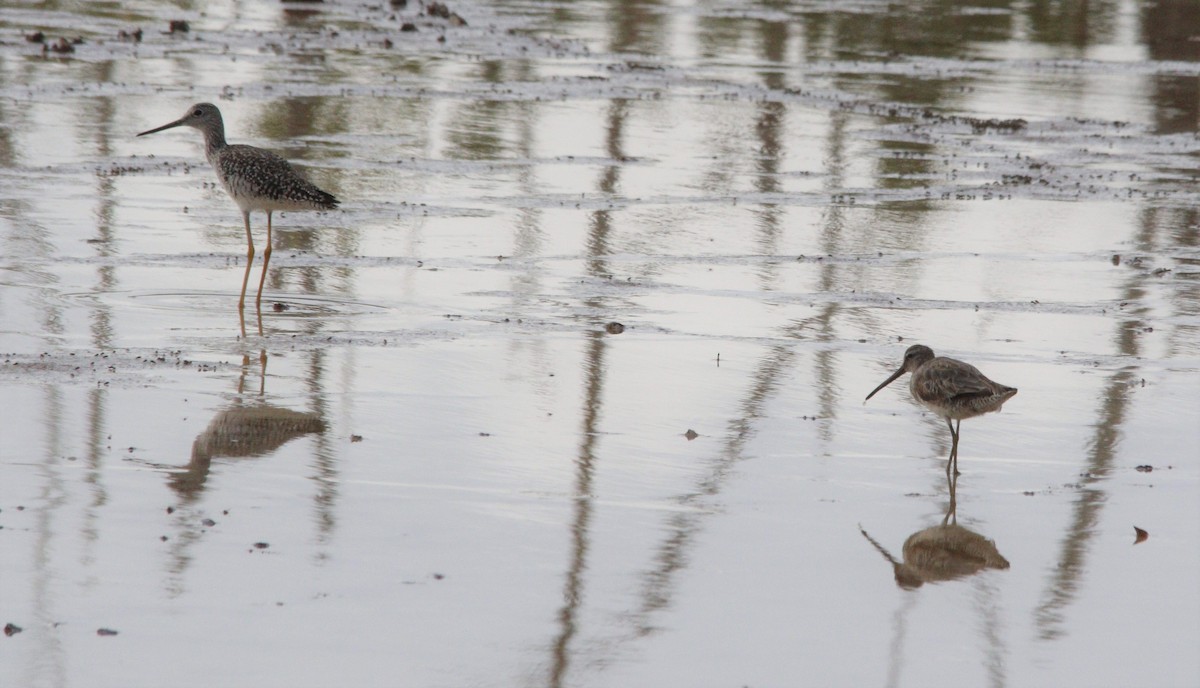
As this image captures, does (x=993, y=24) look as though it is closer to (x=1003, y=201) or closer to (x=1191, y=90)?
(x=1191, y=90)

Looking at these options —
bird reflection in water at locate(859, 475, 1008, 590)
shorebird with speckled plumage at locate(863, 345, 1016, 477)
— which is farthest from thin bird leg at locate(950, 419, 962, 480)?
bird reflection in water at locate(859, 475, 1008, 590)

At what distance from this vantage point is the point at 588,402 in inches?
335

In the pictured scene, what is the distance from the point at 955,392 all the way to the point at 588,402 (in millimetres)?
1874

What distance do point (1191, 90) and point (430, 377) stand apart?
17707mm

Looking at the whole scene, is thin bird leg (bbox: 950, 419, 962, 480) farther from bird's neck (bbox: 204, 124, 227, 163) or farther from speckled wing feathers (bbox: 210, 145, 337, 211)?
bird's neck (bbox: 204, 124, 227, 163)

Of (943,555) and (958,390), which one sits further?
(958,390)

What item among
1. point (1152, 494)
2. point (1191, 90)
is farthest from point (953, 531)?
point (1191, 90)

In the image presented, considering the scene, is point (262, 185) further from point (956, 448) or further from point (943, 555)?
point (943, 555)

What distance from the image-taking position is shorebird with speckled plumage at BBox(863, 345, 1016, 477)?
755cm

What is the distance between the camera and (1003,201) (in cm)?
1501

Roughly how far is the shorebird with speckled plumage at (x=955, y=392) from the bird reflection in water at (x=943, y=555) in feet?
2.39

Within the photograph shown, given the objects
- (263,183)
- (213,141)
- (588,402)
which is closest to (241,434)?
(588,402)

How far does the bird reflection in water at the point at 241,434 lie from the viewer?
7043 millimetres

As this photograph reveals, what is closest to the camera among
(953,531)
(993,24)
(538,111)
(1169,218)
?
(953,531)
